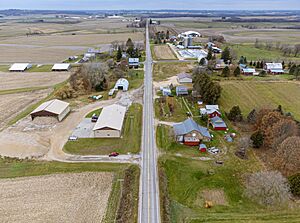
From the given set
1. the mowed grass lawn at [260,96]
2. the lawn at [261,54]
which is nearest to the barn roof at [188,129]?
the mowed grass lawn at [260,96]

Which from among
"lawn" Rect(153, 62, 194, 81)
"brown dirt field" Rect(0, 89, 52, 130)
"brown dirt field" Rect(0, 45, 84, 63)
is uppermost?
"lawn" Rect(153, 62, 194, 81)

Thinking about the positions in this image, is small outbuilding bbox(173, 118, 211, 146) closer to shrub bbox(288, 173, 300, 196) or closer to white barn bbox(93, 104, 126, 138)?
white barn bbox(93, 104, 126, 138)

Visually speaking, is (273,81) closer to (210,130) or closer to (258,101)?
(258,101)

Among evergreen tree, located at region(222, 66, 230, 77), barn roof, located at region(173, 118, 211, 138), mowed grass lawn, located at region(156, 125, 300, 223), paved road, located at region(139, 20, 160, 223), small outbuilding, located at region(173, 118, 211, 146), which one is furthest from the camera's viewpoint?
evergreen tree, located at region(222, 66, 230, 77)

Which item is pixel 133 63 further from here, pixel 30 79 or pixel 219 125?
pixel 219 125

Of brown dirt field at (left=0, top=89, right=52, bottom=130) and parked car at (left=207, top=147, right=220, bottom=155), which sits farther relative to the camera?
brown dirt field at (left=0, top=89, right=52, bottom=130)

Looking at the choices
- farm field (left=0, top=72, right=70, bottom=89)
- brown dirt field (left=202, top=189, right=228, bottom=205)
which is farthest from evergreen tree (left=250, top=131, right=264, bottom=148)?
farm field (left=0, top=72, right=70, bottom=89)

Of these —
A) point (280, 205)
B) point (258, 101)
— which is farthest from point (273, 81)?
point (280, 205)
